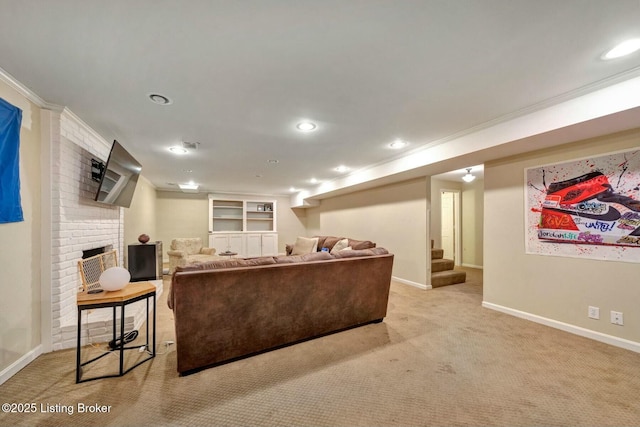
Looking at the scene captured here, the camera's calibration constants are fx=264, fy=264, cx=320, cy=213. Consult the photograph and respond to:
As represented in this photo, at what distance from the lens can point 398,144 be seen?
12.0ft

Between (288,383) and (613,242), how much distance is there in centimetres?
329

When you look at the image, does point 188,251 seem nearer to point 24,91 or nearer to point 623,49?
point 24,91

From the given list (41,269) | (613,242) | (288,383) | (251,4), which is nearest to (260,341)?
(288,383)

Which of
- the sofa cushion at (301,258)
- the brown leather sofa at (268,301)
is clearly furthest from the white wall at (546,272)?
the sofa cushion at (301,258)

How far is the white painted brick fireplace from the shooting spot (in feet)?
7.88

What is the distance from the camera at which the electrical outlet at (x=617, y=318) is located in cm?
251

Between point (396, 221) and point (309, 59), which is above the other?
point (309, 59)

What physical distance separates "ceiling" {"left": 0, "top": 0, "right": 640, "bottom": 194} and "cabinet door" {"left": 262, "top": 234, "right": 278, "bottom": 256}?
5770mm

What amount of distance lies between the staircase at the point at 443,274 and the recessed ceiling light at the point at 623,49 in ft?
12.6

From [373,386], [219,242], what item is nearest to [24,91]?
[373,386]

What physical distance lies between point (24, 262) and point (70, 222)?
536mm

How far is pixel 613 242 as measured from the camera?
8.40ft

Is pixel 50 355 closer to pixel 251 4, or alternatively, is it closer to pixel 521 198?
pixel 251 4

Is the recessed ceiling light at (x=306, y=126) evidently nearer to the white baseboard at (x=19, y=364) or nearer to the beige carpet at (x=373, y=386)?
the beige carpet at (x=373, y=386)
